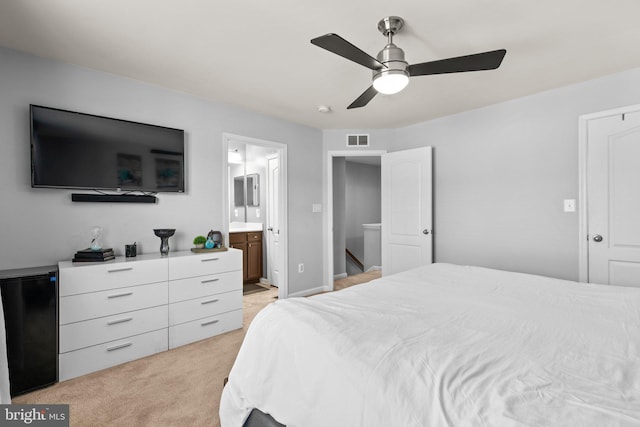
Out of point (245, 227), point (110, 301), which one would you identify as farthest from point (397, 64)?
point (245, 227)

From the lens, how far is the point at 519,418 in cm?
73

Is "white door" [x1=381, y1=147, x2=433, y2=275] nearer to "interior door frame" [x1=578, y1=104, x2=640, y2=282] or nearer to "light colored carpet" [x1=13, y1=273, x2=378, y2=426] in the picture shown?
"interior door frame" [x1=578, y1=104, x2=640, y2=282]

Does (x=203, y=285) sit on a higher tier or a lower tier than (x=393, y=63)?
lower

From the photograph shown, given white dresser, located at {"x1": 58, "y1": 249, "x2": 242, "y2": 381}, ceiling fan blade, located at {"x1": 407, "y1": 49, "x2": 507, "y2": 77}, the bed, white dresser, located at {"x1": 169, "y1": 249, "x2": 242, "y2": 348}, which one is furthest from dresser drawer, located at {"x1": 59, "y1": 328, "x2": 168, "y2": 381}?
ceiling fan blade, located at {"x1": 407, "y1": 49, "x2": 507, "y2": 77}

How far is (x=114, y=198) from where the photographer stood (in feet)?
8.59

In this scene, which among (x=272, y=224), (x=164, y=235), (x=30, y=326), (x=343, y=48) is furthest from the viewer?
(x=272, y=224)

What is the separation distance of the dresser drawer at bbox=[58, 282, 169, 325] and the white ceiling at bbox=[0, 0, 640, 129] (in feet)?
6.04

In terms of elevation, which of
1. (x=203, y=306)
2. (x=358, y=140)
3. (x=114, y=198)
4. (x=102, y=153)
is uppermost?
(x=358, y=140)

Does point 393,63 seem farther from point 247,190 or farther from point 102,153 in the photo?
point 247,190

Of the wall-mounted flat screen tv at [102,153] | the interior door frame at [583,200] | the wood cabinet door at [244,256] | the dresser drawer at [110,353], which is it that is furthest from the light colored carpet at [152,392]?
the interior door frame at [583,200]

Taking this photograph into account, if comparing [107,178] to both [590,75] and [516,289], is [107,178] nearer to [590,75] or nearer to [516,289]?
[516,289]

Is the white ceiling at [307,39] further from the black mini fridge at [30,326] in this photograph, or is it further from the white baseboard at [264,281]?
the white baseboard at [264,281]

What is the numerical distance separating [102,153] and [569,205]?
432 centimetres

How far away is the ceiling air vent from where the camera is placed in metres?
4.38
